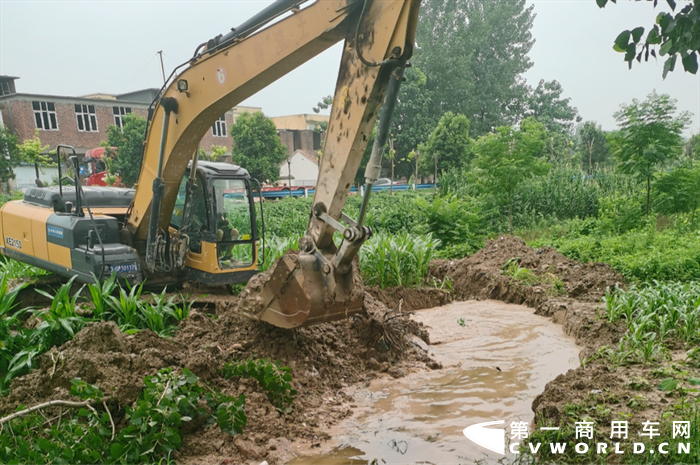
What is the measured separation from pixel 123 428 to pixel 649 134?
36.9ft

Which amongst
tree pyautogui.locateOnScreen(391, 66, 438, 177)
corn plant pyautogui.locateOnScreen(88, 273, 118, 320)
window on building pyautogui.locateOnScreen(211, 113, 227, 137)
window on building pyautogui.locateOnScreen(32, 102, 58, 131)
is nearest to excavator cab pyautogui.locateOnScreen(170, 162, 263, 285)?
corn plant pyautogui.locateOnScreen(88, 273, 118, 320)

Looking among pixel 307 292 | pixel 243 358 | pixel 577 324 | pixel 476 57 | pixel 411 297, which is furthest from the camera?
pixel 476 57

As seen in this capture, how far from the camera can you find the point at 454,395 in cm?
463

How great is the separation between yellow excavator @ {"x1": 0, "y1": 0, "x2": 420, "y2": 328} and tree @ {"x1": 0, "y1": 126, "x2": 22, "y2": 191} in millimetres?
19463

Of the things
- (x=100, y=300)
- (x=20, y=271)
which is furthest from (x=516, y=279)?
(x=20, y=271)

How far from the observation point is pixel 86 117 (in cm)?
3128

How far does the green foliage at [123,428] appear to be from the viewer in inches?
119

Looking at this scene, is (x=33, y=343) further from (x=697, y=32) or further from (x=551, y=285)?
(x=551, y=285)

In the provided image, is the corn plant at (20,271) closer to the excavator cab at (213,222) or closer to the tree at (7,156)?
the excavator cab at (213,222)

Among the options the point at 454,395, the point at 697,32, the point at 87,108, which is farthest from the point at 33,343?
the point at 87,108

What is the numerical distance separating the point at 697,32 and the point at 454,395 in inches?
131

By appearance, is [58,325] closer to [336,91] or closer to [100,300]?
[100,300]

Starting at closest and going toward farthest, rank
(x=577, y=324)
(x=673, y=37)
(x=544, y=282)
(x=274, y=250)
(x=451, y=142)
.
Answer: (x=673, y=37) < (x=577, y=324) < (x=274, y=250) < (x=544, y=282) < (x=451, y=142)

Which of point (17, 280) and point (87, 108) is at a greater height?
point (87, 108)
